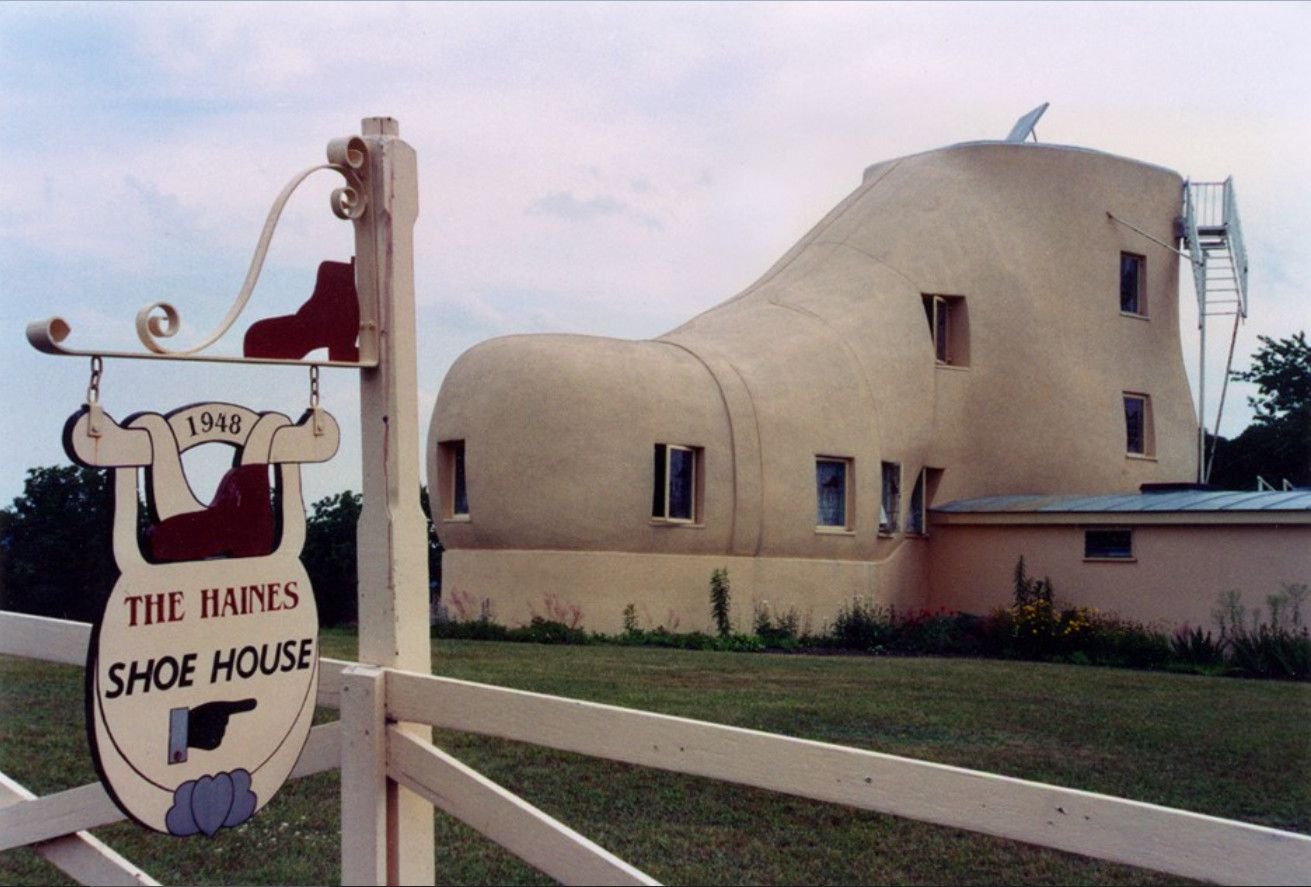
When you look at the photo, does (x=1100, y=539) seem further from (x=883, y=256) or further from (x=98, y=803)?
(x=98, y=803)

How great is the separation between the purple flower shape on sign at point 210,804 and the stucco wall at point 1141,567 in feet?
64.0

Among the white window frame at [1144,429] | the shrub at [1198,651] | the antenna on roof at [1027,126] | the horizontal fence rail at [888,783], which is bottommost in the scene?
the shrub at [1198,651]

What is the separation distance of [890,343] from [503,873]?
19746 millimetres

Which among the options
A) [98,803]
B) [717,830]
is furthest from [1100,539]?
[98,803]

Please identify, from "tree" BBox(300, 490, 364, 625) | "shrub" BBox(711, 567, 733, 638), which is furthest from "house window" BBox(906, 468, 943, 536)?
"tree" BBox(300, 490, 364, 625)

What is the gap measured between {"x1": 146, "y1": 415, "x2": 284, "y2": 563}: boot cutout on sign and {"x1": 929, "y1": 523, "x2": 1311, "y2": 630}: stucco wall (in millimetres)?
19480

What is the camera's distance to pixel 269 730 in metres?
3.55

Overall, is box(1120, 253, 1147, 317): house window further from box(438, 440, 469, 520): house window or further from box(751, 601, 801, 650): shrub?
box(438, 440, 469, 520): house window

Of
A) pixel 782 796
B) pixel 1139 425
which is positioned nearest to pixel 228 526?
pixel 782 796

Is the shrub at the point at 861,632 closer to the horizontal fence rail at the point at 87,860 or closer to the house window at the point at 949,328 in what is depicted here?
the house window at the point at 949,328

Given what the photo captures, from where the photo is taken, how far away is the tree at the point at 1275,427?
1329 inches

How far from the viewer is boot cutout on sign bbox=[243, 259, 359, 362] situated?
365 centimetres

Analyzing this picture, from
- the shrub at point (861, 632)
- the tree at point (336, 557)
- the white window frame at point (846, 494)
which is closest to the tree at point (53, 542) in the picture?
the tree at point (336, 557)

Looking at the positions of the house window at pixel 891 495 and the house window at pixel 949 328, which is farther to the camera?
the house window at pixel 949 328
